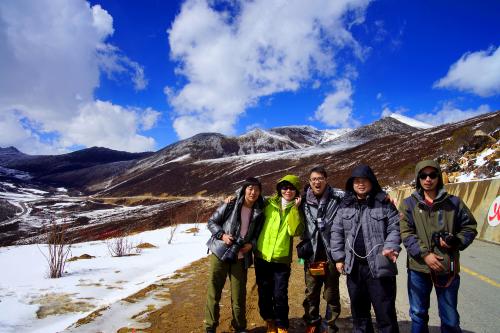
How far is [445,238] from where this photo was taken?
10.2 ft

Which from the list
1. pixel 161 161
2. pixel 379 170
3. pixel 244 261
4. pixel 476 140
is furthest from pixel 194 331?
pixel 161 161

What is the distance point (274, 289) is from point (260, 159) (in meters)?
90.1

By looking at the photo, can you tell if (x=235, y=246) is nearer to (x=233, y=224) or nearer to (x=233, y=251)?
(x=233, y=251)

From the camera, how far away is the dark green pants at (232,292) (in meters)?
3.93

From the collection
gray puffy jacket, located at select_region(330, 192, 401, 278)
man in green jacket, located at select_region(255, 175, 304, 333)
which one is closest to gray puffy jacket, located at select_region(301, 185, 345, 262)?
man in green jacket, located at select_region(255, 175, 304, 333)

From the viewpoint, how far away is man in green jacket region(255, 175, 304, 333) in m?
3.92

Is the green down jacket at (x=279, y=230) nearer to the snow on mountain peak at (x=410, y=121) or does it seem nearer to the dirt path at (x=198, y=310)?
the dirt path at (x=198, y=310)

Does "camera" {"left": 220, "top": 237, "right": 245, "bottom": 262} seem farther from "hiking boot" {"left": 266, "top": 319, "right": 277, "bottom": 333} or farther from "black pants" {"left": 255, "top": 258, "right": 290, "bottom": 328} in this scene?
"hiking boot" {"left": 266, "top": 319, "right": 277, "bottom": 333}

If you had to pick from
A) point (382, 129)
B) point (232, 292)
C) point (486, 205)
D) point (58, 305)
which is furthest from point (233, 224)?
point (382, 129)

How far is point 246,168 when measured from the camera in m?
84.8

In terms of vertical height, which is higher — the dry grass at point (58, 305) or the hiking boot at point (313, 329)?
A: the dry grass at point (58, 305)

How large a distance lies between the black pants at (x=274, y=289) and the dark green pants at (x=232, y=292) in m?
0.20

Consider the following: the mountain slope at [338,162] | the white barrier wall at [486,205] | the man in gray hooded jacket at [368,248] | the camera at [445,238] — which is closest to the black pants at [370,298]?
the man in gray hooded jacket at [368,248]

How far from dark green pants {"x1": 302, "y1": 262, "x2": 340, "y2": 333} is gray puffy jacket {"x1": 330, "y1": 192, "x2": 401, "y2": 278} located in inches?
17.8
